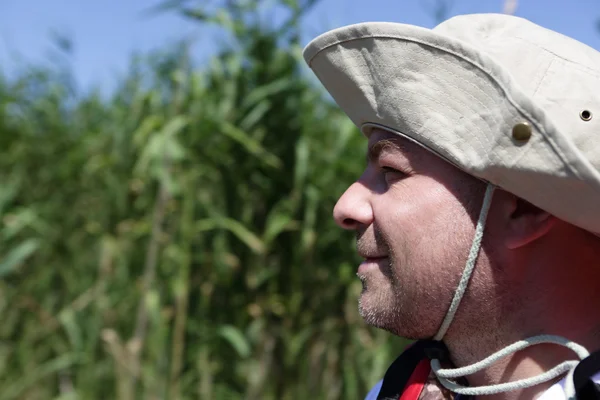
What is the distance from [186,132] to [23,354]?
1.46 meters

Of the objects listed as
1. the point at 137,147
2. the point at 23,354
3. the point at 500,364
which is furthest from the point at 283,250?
the point at 500,364

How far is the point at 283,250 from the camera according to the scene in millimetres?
3188

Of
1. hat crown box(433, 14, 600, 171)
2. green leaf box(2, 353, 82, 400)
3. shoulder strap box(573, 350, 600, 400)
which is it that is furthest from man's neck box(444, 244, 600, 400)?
green leaf box(2, 353, 82, 400)

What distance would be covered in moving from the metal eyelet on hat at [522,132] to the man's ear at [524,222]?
16 centimetres

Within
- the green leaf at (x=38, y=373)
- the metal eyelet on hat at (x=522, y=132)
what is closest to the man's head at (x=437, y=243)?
the metal eyelet on hat at (x=522, y=132)

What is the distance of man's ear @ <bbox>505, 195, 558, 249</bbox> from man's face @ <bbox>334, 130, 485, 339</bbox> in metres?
0.06

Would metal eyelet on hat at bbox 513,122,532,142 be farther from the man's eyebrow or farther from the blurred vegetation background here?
the blurred vegetation background

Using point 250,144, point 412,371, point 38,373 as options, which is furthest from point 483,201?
point 38,373

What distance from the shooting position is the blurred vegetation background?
10.0 feet

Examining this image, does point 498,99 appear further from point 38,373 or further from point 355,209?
point 38,373

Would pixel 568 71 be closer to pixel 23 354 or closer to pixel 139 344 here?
pixel 139 344

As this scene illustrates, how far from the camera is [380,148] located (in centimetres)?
150

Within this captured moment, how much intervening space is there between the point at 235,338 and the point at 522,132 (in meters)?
2.03

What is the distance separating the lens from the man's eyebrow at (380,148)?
1.46 metres
